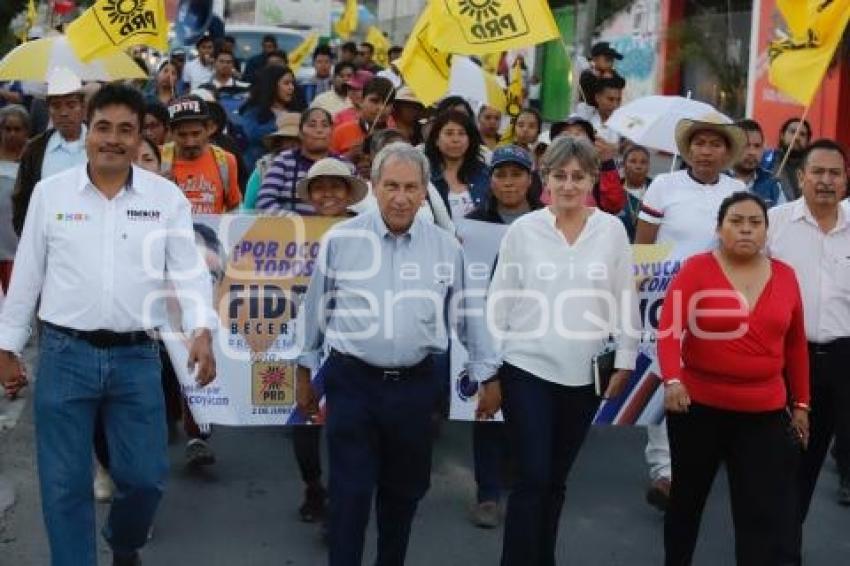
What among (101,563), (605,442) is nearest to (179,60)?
(605,442)

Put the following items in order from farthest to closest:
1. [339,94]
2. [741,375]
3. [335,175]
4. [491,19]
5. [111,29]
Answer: [339,94], [111,29], [491,19], [335,175], [741,375]

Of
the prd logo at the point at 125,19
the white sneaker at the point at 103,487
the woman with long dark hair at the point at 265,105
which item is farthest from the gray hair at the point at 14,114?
the white sneaker at the point at 103,487

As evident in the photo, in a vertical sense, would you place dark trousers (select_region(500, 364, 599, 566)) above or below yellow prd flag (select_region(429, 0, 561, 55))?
below

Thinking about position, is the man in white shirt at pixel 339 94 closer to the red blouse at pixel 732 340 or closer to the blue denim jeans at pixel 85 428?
the red blouse at pixel 732 340

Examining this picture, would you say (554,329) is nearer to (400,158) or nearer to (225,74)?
(400,158)

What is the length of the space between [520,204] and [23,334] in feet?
9.61

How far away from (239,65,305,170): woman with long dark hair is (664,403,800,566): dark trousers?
6685 millimetres

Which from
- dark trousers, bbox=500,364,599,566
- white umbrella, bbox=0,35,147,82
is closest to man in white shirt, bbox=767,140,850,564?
dark trousers, bbox=500,364,599,566

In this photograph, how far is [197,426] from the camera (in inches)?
271

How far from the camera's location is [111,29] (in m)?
8.47

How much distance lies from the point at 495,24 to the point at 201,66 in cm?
984

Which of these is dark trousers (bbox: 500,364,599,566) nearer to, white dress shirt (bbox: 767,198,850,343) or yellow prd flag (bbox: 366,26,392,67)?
white dress shirt (bbox: 767,198,850,343)

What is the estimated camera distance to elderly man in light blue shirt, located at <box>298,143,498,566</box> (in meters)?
4.82

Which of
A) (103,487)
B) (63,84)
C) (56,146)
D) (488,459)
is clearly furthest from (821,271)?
(63,84)
